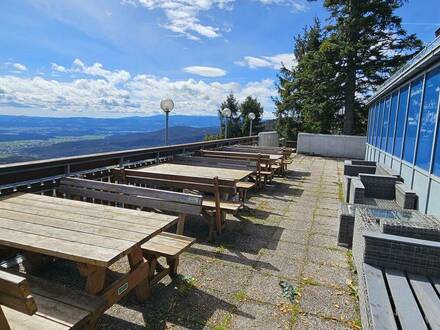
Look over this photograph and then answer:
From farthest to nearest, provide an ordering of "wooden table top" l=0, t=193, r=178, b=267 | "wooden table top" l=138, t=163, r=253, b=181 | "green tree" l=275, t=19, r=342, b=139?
"green tree" l=275, t=19, r=342, b=139 < "wooden table top" l=138, t=163, r=253, b=181 < "wooden table top" l=0, t=193, r=178, b=267

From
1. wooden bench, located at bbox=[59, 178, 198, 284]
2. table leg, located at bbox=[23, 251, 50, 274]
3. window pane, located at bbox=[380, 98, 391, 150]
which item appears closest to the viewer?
wooden bench, located at bbox=[59, 178, 198, 284]

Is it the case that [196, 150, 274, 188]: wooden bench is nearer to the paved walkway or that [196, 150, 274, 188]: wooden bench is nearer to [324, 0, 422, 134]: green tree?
the paved walkway

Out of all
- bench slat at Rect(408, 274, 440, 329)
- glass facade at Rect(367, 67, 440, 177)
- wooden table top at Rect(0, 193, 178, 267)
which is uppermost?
glass facade at Rect(367, 67, 440, 177)

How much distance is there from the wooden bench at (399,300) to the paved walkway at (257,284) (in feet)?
1.35

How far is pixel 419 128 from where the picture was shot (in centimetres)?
548

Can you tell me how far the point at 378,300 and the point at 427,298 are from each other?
0.44 meters

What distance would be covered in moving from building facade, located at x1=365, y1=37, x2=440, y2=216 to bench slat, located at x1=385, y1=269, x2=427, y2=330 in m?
2.06

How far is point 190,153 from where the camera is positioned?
8430mm

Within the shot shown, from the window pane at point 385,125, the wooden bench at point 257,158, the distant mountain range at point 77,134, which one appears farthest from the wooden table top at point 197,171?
the distant mountain range at point 77,134

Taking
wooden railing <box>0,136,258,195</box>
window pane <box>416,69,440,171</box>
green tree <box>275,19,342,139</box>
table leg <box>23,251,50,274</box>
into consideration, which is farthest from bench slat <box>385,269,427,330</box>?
green tree <box>275,19,342,139</box>

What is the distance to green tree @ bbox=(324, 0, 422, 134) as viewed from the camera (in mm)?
18641

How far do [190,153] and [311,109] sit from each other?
1485cm

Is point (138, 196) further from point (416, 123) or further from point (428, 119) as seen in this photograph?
point (416, 123)

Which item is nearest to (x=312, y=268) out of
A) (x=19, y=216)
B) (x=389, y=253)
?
(x=389, y=253)
